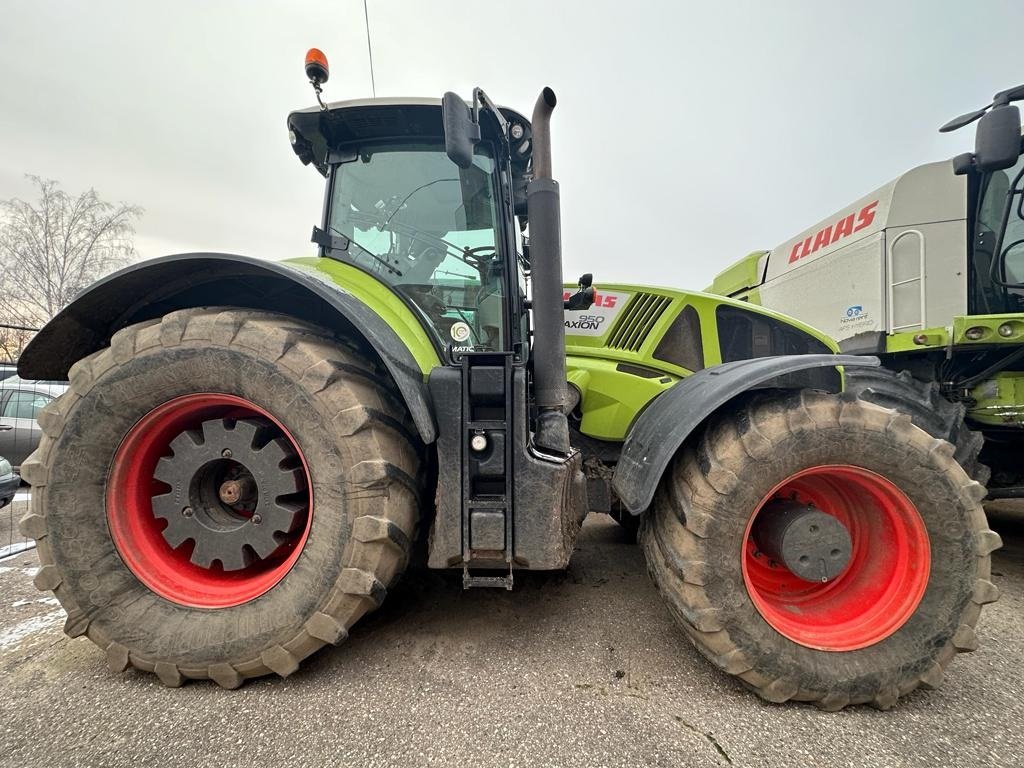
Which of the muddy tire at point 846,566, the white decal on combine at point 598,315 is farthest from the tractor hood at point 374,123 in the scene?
the muddy tire at point 846,566

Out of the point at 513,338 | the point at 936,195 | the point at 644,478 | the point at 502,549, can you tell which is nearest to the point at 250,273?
the point at 513,338

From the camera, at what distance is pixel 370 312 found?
172 centimetres

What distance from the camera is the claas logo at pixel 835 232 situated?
337cm

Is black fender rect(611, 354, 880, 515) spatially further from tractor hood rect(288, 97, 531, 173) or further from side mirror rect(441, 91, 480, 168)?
tractor hood rect(288, 97, 531, 173)

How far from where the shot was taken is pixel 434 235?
2037mm

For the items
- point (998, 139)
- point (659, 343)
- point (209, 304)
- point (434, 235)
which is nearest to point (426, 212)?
point (434, 235)

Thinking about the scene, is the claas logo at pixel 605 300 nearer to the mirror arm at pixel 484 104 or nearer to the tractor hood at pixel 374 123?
the tractor hood at pixel 374 123

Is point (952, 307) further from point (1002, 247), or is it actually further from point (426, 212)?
point (426, 212)

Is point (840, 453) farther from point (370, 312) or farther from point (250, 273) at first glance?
point (250, 273)

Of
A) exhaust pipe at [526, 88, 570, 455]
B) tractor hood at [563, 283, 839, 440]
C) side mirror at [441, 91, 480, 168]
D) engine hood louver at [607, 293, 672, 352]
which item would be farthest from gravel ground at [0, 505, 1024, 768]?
side mirror at [441, 91, 480, 168]

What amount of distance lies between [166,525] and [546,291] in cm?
176

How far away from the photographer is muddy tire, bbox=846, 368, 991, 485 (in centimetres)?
278

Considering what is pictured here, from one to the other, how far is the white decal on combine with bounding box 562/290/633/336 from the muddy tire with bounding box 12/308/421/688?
4.27 feet

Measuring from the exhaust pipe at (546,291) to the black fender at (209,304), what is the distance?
47 cm
